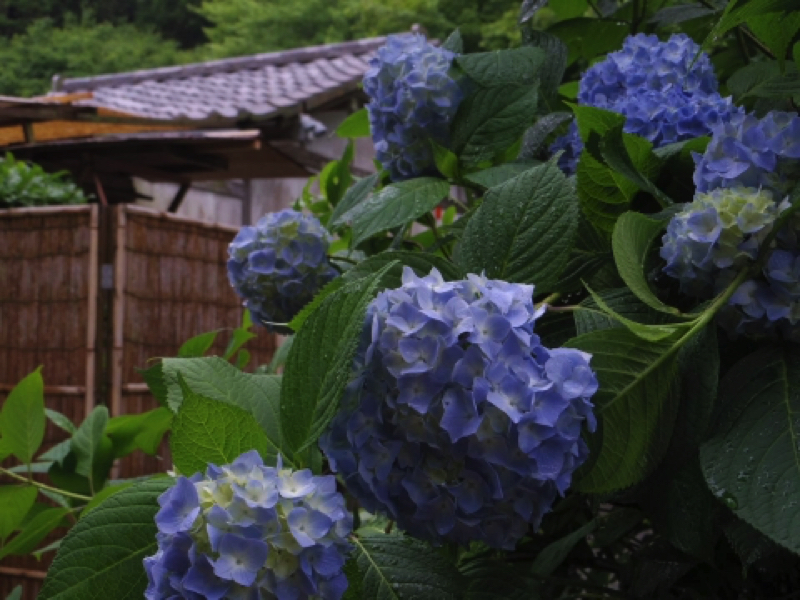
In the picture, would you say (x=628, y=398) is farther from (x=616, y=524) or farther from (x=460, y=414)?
(x=616, y=524)

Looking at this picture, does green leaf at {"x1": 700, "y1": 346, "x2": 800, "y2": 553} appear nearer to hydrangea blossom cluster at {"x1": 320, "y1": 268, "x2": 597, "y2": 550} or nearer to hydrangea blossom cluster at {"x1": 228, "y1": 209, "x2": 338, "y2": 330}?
hydrangea blossom cluster at {"x1": 320, "y1": 268, "x2": 597, "y2": 550}

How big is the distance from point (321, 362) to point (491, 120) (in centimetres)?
37

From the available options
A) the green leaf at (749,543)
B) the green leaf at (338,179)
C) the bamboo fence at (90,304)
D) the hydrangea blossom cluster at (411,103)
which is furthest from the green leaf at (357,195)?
the bamboo fence at (90,304)

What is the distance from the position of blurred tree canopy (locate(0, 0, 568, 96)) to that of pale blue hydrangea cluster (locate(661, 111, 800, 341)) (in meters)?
11.0

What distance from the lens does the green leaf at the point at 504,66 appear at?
0.76 m

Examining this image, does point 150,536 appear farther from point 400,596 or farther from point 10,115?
point 10,115

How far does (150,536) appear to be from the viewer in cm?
47

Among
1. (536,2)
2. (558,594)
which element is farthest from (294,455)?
(536,2)

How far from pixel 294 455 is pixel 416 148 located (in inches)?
15.7

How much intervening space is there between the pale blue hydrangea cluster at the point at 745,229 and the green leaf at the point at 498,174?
0.17 m

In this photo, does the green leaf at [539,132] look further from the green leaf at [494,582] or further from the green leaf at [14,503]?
the green leaf at [14,503]

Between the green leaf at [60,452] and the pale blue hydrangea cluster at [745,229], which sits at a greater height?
the pale blue hydrangea cluster at [745,229]

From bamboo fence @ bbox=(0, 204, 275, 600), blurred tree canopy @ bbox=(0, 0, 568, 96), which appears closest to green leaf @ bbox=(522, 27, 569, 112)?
bamboo fence @ bbox=(0, 204, 275, 600)

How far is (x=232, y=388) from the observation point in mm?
528
